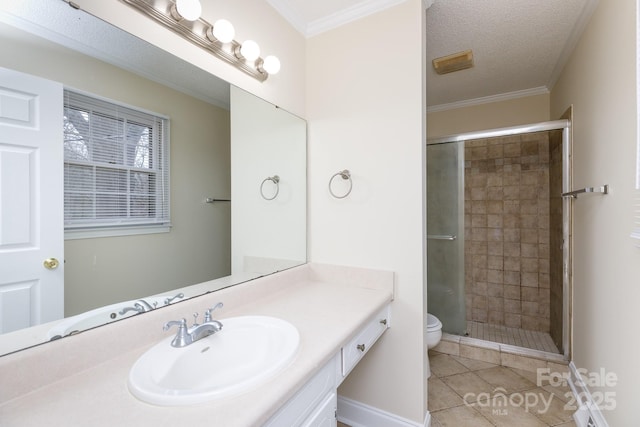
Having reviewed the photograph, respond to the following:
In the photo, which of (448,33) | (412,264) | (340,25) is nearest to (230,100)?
(340,25)

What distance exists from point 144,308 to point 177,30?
105cm

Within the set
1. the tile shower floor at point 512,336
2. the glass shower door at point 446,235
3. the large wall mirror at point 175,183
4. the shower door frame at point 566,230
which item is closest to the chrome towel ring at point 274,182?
the large wall mirror at point 175,183

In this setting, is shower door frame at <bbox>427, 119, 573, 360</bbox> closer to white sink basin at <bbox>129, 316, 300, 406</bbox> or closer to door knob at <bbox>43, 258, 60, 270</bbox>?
white sink basin at <bbox>129, 316, 300, 406</bbox>

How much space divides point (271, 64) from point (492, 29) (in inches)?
59.8

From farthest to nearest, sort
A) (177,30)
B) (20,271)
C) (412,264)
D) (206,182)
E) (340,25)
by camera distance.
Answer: (340,25) < (412,264) < (206,182) < (177,30) < (20,271)

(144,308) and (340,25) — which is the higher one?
(340,25)

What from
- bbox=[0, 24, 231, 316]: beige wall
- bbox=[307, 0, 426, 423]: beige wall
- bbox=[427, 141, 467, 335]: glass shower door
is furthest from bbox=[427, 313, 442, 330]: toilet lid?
bbox=[0, 24, 231, 316]: beige wall

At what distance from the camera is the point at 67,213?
81 cm

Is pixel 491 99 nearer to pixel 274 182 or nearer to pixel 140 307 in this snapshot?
pixel 274 182

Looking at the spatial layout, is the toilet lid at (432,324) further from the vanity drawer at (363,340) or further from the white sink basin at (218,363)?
the white sink basin at (218,363)

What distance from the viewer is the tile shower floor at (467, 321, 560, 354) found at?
2395mm

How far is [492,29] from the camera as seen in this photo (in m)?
1.84

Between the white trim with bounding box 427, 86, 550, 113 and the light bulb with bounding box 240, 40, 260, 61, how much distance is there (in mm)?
2480

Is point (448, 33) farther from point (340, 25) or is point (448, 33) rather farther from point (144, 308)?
point (144, 308)
